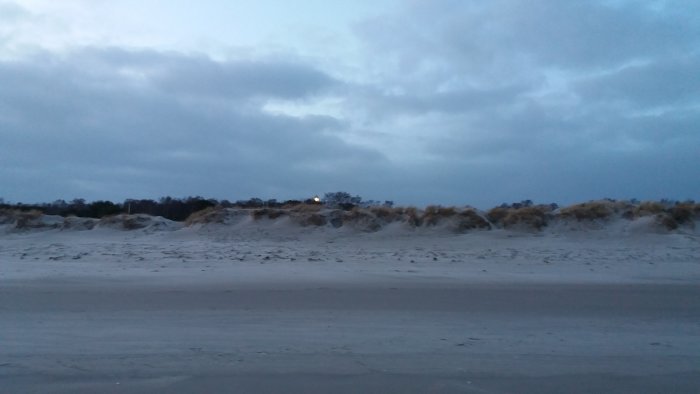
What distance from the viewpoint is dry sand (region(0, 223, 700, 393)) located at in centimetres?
688

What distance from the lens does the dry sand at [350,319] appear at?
6.88 metres

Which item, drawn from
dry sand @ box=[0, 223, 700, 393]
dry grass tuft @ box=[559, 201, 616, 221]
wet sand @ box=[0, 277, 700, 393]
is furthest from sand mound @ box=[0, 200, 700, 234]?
wet sand @ box=[0, 277, 700, 393]

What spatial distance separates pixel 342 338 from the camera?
8641 millimetres

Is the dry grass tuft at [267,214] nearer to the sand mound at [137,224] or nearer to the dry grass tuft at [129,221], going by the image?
the sand mound at [137,224]

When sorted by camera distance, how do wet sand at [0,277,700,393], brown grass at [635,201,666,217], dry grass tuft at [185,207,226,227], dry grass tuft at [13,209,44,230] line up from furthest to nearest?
dry grass tuft at [13,209,44,230] → dry grass tuft at [185,207,226,227] → brown grass at [635,201,666,217] → wet sand at [0,277,700,393]

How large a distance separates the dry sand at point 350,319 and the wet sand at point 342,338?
31mm

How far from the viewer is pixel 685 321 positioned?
10461 millimetres

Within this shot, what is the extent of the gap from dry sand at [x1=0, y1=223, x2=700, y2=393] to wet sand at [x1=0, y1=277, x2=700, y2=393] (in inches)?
1.2

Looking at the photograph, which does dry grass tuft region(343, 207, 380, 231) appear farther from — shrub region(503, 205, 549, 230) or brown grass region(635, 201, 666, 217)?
brown grass region(635, 201, 666, 217)

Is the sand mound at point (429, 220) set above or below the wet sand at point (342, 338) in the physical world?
above

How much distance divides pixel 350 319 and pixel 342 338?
1387mm

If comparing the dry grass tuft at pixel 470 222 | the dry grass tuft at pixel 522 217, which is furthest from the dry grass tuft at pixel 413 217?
the dry grass tuft at pixel 522 217

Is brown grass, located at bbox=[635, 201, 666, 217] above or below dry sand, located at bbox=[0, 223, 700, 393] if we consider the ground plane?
above

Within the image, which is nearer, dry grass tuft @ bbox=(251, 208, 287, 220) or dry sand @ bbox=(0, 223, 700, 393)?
dry sand @ bbox=(0, 223, 700, 393)
